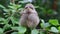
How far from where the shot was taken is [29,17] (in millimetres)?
1372

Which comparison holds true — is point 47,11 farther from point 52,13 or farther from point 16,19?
point 16,19

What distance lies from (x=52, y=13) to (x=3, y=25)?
83 centimetres

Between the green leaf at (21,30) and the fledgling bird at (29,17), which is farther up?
the fledgling bird at (29,17)

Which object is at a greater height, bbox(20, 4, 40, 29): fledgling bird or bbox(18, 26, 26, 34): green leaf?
bbox(20, 4, 40, 29): fledgling bird

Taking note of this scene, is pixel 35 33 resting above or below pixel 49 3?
below

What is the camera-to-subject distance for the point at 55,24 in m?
1.48

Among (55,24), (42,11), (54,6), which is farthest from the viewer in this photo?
(54,6)

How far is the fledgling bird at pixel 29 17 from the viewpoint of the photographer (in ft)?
4.49

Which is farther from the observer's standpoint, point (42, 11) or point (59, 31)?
point (42, 11)

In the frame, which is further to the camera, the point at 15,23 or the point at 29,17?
the point at 15,23

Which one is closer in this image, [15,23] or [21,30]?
[21,30]

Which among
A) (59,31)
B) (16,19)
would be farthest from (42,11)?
(59,31)

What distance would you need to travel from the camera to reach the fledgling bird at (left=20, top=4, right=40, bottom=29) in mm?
1368

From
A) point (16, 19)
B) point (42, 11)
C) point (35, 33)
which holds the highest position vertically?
point (42, 11)
